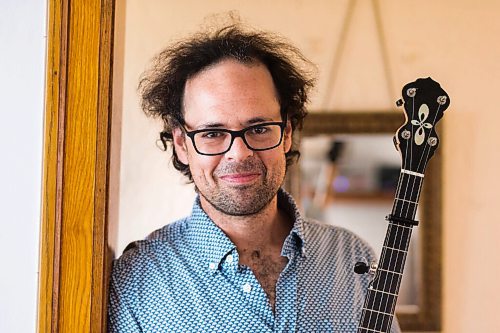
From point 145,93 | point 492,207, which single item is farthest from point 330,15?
point 145,93

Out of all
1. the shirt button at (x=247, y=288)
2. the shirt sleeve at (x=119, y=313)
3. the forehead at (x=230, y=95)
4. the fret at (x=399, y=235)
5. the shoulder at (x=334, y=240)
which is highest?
the forehead at (x=230, y=95)

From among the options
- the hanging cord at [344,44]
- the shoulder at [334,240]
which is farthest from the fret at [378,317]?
the hanging cord at [344,44]

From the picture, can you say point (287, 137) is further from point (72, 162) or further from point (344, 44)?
point (344, 44)

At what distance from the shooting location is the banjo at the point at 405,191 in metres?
1.25

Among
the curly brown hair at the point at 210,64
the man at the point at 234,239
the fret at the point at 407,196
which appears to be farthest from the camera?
the curly brown hair at the point at 210,64

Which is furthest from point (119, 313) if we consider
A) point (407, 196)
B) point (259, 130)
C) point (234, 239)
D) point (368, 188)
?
point (368, 188)

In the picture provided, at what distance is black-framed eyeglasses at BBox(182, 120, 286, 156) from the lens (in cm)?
135

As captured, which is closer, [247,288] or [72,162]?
[72,162]

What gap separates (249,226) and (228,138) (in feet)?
0.59

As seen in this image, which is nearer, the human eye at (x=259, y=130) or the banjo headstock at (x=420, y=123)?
the banjo headstock at (x=420, y=123)

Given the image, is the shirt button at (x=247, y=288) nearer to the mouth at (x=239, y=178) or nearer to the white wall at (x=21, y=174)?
the mouth at (x=239, y=178)

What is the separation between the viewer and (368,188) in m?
2.49

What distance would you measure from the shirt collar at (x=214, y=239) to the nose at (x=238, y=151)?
14 centimetres

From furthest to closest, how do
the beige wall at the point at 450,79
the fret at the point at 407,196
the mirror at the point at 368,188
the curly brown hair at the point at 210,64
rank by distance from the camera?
1. the mirror at the point at 368,188
2. the beige wall at the point at 450,79
3. the curly brown hair at the point at 210,64
4. the fret at the point at 407,196
